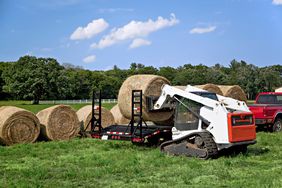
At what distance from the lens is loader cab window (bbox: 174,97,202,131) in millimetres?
11523

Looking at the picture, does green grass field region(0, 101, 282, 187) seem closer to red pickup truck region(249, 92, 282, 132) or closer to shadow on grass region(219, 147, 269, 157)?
shadow on grass region(219, 147, 269, 157)

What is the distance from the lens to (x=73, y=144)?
14.0 m

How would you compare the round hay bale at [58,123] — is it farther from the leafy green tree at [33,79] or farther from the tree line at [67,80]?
the leafy green tree at [33,79]

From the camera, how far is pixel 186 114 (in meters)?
11.8

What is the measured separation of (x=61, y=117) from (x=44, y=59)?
65.7m

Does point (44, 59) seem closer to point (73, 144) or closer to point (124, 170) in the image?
point (73, 144)

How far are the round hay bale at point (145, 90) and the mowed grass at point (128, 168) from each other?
1127mm

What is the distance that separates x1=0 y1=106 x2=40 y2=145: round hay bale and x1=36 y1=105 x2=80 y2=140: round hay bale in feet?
1.89

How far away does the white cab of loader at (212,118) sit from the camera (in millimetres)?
10844

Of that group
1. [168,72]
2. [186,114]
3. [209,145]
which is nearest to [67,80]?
[168,72]

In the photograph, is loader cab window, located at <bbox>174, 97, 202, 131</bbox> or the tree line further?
the tree line

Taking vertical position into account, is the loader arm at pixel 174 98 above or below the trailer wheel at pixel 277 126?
above

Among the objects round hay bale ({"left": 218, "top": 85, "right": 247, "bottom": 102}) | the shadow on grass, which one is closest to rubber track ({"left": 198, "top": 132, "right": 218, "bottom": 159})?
the shadow on grass

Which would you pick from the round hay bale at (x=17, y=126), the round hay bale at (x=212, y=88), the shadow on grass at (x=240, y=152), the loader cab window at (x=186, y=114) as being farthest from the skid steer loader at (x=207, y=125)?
the round hay bale at (x=212, y=88)
